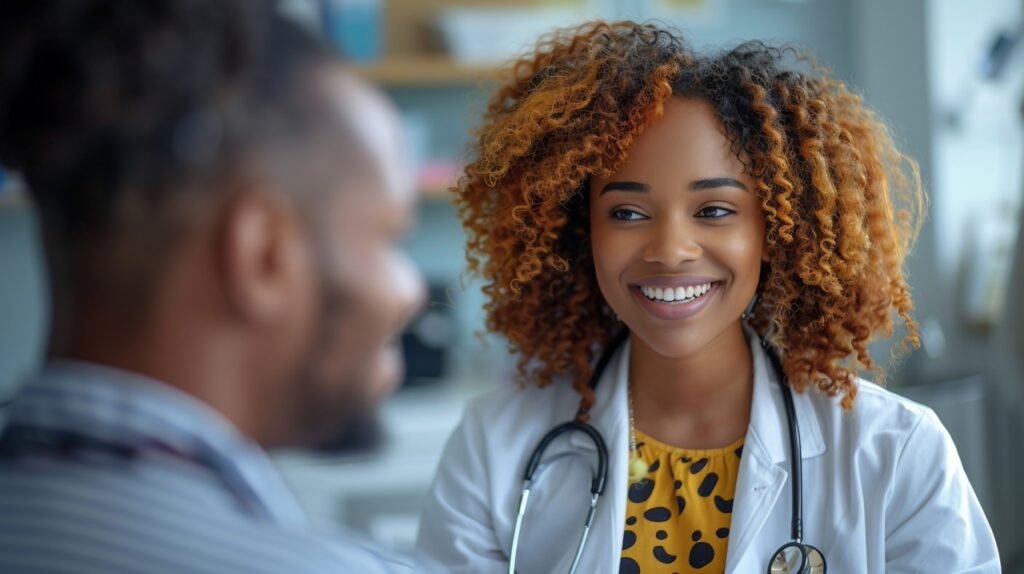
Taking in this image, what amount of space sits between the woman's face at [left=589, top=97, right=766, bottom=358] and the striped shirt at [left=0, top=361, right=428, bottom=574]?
714 millimetres

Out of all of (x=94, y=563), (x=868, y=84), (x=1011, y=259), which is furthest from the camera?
(x=868, y=84)

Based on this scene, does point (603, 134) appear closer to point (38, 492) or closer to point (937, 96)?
point (38, 492)

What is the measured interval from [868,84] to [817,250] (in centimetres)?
183

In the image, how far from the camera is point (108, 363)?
0.70 meters

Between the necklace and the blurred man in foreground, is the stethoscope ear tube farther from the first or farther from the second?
the blurred man in foreground

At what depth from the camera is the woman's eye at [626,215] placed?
1343mm

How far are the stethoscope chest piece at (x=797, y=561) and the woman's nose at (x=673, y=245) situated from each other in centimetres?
38

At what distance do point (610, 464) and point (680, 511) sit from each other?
0.11 m

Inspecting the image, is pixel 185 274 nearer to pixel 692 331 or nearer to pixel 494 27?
pixel 692 331

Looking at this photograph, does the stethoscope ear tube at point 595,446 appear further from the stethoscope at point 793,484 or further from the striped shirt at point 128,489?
the striped shirt at point 128,489

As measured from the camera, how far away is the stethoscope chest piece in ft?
4.26

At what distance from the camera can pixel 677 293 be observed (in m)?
1.33

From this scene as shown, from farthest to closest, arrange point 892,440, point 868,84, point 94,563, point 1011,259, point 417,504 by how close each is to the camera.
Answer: point 868,84 → point 417,504 → point 1011,259 → point 892,440 → point 94,563

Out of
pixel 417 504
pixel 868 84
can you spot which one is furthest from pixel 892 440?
pixel 868 84
